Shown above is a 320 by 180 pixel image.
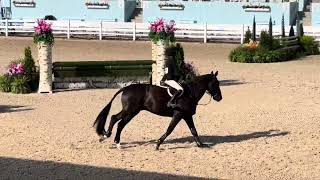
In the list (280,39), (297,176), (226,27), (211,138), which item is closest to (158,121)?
(211,138)

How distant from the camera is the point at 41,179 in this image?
8422mm

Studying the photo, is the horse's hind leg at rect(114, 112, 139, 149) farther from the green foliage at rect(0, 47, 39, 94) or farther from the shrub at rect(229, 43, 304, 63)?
the shrub at rect(229, 43, 304, 63)

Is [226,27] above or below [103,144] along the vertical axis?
above

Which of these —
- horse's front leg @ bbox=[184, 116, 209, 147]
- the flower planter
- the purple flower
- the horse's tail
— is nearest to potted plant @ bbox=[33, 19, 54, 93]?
the purple flower

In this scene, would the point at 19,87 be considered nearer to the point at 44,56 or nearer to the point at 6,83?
the point at 6,83

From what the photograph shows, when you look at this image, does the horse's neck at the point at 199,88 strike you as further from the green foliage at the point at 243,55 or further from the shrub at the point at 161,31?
the green foliage at the point at 243,55

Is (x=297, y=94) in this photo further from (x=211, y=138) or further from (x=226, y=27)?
(x=226, y=27)

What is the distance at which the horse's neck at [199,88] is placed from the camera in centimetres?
1036

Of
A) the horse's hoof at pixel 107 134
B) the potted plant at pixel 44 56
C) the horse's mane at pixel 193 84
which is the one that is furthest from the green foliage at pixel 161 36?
the horse's hoof at pixel 107 134

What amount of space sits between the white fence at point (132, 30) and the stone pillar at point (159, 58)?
18.6 metres

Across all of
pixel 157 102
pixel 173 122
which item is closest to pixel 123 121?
pixel 157 102

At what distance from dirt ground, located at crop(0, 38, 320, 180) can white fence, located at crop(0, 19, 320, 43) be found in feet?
57.6

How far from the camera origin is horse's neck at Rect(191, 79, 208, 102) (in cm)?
1036

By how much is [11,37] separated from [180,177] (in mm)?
→ 32834
